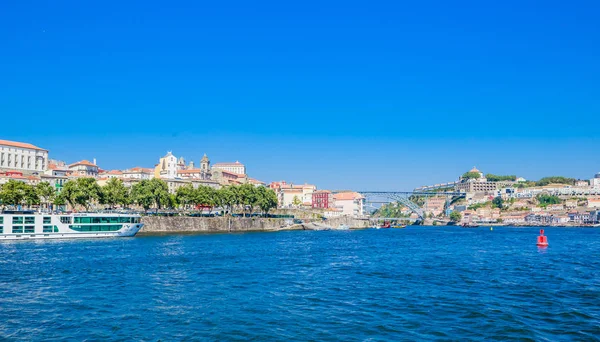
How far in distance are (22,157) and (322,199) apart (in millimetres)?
92680

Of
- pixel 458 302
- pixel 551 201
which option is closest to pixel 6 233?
pixel 458 302

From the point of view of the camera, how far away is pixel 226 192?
9369cm

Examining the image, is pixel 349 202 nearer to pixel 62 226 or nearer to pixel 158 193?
pixel 158 193

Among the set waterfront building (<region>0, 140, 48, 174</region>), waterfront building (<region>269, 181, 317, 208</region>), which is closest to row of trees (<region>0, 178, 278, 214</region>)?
waterfront building (<region>0, 140, 48, 174</region>)

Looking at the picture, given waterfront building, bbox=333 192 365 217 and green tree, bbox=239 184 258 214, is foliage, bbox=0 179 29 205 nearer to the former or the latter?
green tree, bbox=239 184 258 214

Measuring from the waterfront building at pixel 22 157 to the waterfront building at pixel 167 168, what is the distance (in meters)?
29.5

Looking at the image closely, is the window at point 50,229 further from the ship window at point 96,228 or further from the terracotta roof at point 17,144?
the terracotta roof at point 17,144

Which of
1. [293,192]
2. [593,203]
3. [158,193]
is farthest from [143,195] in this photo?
[593,203]

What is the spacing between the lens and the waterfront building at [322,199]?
17375cm

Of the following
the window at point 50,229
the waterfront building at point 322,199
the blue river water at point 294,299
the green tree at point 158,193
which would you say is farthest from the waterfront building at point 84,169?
the blue river water at point 294,299

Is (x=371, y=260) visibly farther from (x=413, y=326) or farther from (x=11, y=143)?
(x=11, y=143)

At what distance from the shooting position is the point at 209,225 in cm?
8269

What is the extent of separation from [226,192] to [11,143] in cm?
4910

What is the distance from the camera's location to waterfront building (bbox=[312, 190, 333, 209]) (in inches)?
6841
